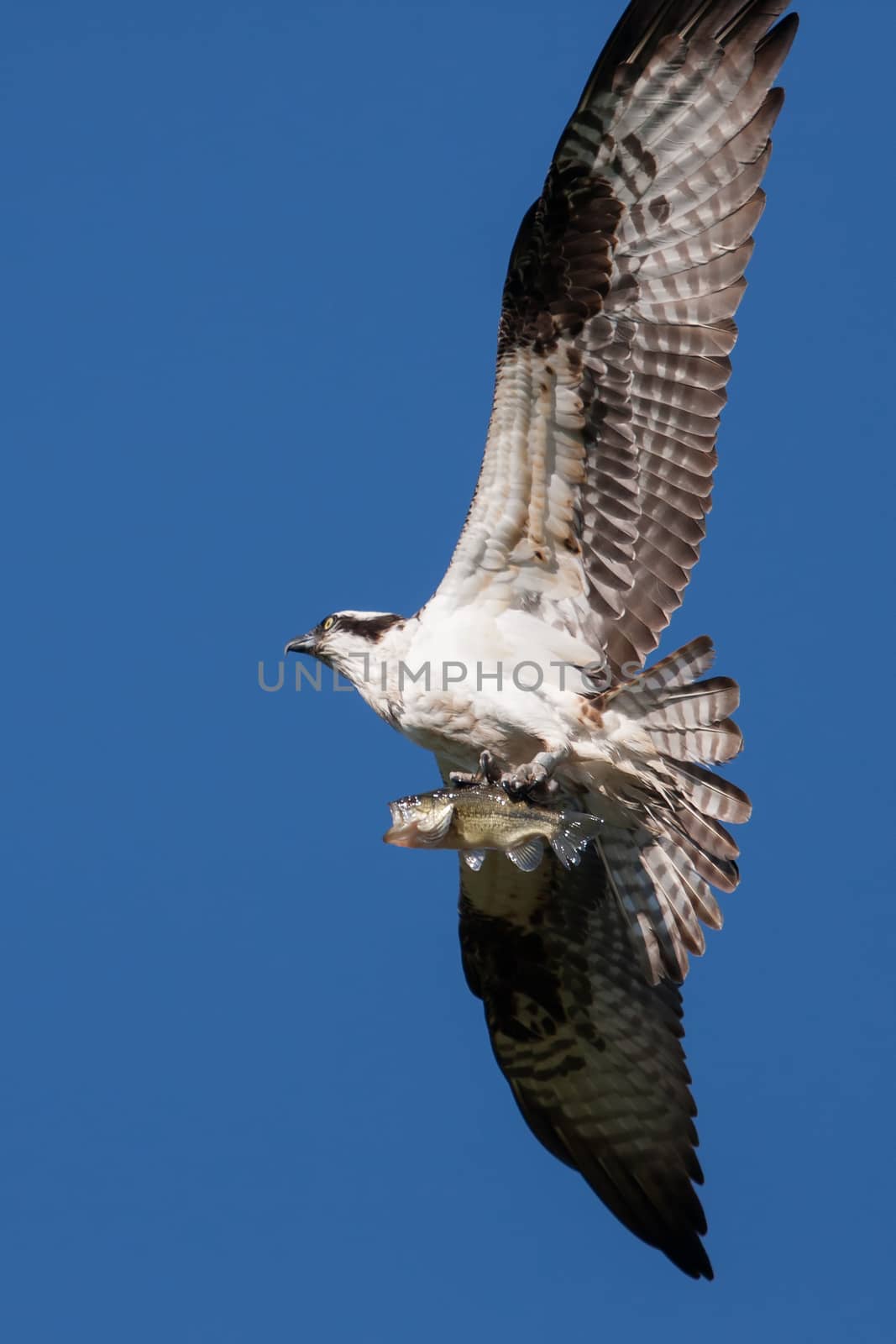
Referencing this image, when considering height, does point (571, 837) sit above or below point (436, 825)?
above

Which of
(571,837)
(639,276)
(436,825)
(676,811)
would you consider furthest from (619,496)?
(436,825)

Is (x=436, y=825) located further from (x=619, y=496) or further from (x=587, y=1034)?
(x=587, y=1034)

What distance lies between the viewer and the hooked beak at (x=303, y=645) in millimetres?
8914

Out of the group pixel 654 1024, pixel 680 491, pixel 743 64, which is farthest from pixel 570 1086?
pixel 743 64

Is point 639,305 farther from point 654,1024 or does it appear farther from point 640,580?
point 654,1024

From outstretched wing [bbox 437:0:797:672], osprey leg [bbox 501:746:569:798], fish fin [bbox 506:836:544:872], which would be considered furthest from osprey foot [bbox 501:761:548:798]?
outstretched wing [bbox 437:0:797:672]

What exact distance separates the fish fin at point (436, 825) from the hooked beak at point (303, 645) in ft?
5.63

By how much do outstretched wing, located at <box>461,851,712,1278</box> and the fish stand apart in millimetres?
1562

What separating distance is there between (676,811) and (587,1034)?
1.84 meters

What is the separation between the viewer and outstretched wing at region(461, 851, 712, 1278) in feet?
30.3

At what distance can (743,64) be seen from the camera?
26.2 feet

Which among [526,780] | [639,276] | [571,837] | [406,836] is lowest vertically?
[406,836]

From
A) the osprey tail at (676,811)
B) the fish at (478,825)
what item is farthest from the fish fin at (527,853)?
the osprey tail at (676,811)

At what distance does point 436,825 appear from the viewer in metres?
7.39
